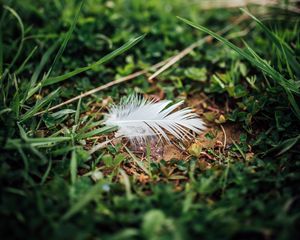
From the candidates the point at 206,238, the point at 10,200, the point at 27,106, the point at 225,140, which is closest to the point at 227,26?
the point at 225,140

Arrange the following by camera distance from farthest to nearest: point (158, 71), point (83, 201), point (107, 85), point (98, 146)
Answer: point (158, 71)
point (107, 85)
point (98, 146)
point (83, 201)

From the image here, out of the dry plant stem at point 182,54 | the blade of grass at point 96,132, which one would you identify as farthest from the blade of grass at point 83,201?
the dry plant stem at point 182,54

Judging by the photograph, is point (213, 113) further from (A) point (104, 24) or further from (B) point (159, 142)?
(A) point (104, 24)

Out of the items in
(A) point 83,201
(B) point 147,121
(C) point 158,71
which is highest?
(C) point 158,71

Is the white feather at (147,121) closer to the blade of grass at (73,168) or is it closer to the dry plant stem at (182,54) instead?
the blade of grass at (73,168)

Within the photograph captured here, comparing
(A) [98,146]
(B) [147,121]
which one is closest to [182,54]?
(B) [147,121]

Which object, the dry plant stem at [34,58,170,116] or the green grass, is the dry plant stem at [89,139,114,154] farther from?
the dry plant stem at [34,58,170,116]

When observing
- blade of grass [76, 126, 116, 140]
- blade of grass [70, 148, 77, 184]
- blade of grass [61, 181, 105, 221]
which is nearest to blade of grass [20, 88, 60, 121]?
blade of grass [76, 126, 116, 140]

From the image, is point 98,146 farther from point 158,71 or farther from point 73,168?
point 158,71
